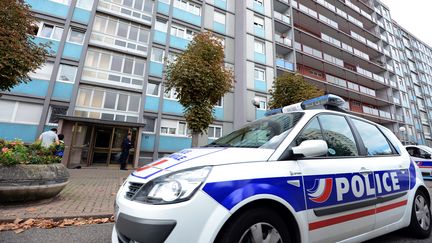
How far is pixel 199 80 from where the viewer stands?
8.37 m

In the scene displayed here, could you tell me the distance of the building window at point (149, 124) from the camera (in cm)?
1464

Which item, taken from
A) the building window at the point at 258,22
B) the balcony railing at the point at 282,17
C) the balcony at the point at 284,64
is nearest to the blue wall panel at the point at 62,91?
the building window at the point at 258,22

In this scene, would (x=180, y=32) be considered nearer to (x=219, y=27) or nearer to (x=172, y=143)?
(x=219, y=27)

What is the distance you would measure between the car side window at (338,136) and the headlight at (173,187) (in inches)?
59.5

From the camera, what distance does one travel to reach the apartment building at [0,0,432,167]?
12344mm

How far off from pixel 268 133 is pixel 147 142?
1316 centimetres

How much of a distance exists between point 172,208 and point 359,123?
8.86 feet

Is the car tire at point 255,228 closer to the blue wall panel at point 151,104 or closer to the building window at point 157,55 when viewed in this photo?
the blue wall panel at point 151,104

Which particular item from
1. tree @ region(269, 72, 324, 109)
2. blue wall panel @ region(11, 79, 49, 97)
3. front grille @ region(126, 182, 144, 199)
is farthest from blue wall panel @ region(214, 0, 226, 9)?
front grille @ region(126, 182, 144, 199)

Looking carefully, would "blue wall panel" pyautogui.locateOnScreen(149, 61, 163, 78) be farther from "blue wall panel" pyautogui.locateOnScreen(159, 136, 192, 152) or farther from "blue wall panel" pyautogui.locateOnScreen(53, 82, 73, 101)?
"blue wall panel" pyautogui.locateOnScreen(53, 82, 73, 101)

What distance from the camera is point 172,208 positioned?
144cm

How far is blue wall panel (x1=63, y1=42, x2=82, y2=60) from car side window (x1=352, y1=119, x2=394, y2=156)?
→ 51.5 feet

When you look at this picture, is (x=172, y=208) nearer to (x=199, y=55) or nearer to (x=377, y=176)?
(x=377, y=176)

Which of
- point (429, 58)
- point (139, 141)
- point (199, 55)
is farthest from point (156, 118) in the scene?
point (429, 58)
